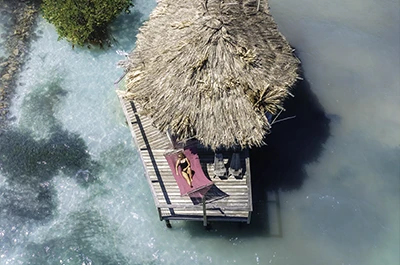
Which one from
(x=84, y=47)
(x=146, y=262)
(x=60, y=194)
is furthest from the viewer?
(x=84, y=47)

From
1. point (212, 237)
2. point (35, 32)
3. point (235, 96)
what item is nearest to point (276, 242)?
point (212, 237)

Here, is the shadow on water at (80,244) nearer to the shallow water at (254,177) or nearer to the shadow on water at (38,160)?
the shallow water at (254,177)

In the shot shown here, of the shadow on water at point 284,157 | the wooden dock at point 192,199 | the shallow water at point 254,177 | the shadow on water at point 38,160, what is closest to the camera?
the wooden dock at point 192,199

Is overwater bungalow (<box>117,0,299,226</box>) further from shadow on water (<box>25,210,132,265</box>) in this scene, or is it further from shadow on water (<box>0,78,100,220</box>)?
shadow on water (<box>0,78,100,220</box>)

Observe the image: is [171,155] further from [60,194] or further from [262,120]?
[60,194]

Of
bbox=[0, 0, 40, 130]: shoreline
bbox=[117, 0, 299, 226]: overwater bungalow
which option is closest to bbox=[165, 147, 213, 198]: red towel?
bbox=[117, 0, 299, 226]: overwater bungalow

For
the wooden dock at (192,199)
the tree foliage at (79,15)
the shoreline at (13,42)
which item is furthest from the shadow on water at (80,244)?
the tree foliage at (79,15)
